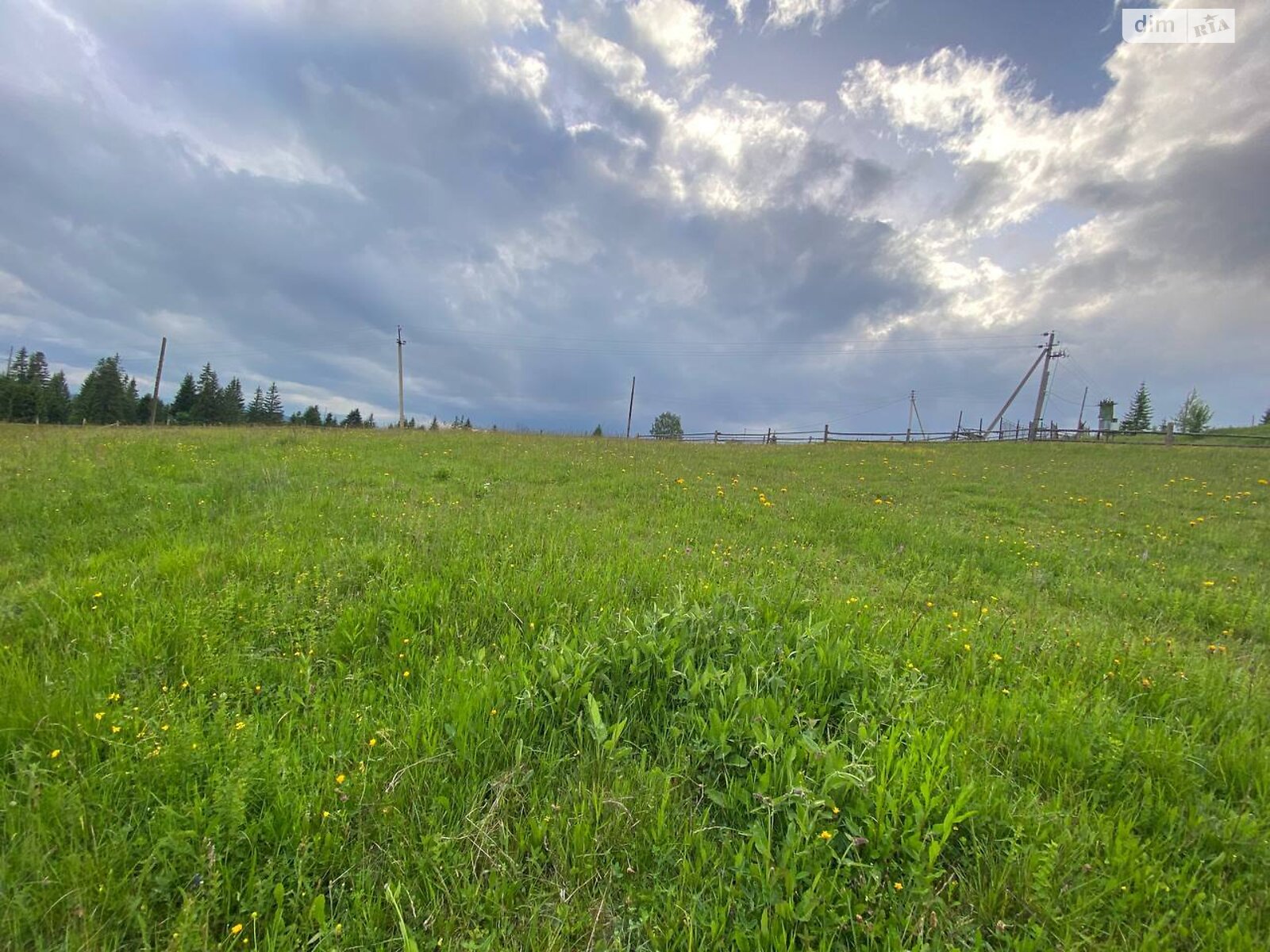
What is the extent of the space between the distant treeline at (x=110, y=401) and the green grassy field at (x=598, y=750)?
6412cm

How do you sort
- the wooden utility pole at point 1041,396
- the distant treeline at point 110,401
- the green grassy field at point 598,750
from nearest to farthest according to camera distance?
the green grassy field at point 598,750 < the wooden utility pole at point 1041,396 < the distant treeline at point 110,401

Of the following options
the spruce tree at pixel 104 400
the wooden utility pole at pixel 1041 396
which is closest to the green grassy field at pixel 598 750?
the wooden utility pole at pixel 1041 396

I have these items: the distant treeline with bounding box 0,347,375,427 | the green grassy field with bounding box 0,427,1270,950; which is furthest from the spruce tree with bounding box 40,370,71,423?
the green grassy field with bounding box 0,427,1270,950

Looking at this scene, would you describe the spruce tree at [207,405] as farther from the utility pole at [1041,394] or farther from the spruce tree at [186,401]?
the utility pole at [1041,394]

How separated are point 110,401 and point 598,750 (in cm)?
10376

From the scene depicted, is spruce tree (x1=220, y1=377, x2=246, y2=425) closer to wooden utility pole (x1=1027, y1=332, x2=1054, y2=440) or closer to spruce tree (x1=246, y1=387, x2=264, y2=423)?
spruce tree (x1=246, y1=387, x2=264, y2=423)

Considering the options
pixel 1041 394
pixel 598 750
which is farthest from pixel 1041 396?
pixel 598 750

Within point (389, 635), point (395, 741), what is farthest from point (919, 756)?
point (389, 635)

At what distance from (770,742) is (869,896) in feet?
2.07

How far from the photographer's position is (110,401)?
7069 centimetres

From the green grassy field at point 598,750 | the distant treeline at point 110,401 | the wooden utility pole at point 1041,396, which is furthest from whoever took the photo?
the distant treeline at point 110,401

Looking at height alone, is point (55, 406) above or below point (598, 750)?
above

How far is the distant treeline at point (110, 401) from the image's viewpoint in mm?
64562

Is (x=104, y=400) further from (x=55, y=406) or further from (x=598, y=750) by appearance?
(x=598, y=750)
